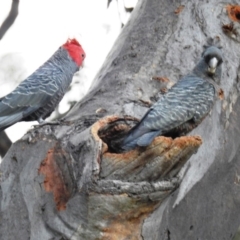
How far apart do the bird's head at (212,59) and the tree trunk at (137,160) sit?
1.9 inches

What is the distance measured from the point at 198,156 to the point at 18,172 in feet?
2.26

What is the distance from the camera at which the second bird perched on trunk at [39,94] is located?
3.24 m

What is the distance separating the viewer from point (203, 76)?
2910mm

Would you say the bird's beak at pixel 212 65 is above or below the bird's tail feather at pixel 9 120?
below

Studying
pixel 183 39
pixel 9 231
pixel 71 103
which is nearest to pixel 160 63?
pixel 183 39

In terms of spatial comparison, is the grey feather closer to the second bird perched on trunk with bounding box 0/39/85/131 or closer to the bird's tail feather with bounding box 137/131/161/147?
the second bird perched on trunk with bounding box 0/39/85/131

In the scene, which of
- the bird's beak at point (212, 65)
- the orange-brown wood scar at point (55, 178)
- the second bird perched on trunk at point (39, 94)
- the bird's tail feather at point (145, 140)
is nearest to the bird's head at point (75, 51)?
the second bird perched on trunk at point (39, 94)

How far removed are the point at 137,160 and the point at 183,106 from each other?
1.61 ft

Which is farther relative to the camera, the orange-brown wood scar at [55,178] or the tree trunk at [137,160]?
the orange-brown wood scar at [55,178]

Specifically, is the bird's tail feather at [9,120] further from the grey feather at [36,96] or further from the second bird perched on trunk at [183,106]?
the second bird perched on trunk at [183,106]

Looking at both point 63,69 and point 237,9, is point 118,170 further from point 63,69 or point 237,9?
point 63,69

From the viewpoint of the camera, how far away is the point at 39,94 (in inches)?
134

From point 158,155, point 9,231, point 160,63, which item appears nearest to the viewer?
point 158,155

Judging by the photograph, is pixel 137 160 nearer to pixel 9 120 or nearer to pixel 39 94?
pixel 9 120
